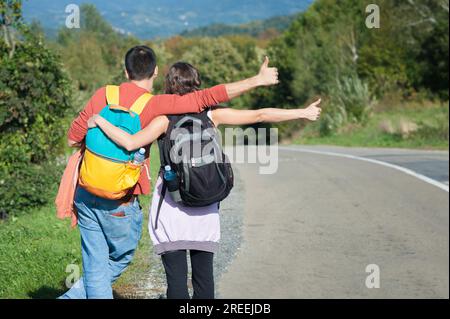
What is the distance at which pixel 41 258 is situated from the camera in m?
7.10

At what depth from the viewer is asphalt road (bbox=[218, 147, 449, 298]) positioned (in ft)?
26.5

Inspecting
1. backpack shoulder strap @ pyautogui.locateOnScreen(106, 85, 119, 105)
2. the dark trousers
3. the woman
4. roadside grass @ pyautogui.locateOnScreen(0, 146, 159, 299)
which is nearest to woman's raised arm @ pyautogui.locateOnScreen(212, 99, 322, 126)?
the woman

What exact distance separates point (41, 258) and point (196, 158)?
3.21m

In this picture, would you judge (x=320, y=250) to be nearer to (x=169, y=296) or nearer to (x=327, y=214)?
(x=327, y=214)

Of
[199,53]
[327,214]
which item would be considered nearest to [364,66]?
[199,53]

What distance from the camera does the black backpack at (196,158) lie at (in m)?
4.45

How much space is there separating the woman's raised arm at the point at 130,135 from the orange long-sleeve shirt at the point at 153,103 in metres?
0.07

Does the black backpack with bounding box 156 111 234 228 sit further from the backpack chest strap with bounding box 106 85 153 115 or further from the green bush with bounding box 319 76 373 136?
the green bush with bounding box 319 76 373 136

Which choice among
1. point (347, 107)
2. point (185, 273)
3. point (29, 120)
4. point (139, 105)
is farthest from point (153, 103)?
point (347, 107)

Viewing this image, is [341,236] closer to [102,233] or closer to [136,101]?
[102,233]

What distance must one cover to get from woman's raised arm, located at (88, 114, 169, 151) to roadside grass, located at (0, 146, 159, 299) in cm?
222

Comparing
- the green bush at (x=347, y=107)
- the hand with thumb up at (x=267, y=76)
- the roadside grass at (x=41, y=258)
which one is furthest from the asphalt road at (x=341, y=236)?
the green bush at (x=347, y=107)

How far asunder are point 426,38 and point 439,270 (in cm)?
3770

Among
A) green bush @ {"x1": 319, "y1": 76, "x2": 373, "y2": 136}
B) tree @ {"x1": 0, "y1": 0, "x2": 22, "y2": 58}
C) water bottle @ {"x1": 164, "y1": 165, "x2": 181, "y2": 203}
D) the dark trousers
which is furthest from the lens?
green bush @ {"x1": 319, "y1": 76, "x2": 373, "y2": 136}
